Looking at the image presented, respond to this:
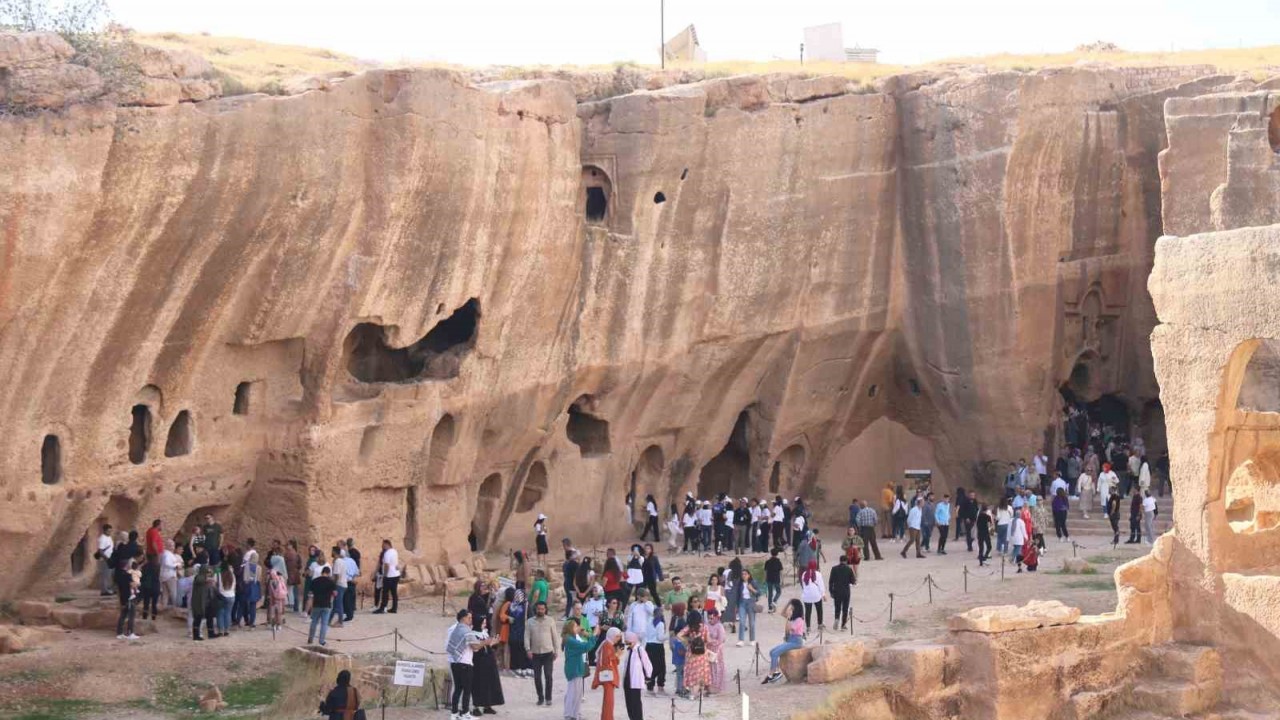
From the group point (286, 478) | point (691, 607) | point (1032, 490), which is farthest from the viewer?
point (1032, 490)

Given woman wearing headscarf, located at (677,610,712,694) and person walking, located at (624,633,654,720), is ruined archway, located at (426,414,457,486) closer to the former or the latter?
woman wearing headscarf, located at (677,610,712,694)

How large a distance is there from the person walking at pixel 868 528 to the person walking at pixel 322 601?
976 centimetres

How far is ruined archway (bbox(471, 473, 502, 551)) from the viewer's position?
30109 mm

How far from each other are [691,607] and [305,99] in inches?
341

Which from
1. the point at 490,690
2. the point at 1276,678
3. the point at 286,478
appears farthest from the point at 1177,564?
the point at 286,478

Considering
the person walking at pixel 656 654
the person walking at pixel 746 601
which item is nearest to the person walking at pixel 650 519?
the person walking at pixel 746 601

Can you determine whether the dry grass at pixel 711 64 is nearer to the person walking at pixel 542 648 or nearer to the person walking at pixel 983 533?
the person walking at pixel 542 648

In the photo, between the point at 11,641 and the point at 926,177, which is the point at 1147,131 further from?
the point at 11,641

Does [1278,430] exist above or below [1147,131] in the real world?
below

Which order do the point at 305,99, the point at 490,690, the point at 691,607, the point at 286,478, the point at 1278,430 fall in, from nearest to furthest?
the point at 490,690
the point at 691,607
the point at 1278,430
the point at 305,99
the point at 286,478

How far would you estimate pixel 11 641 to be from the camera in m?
21.4

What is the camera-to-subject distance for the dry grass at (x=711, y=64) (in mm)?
25469

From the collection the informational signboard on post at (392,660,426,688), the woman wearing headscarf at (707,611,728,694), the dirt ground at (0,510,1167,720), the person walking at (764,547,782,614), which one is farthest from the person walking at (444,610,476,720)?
the person walking at (764,547,782,614)

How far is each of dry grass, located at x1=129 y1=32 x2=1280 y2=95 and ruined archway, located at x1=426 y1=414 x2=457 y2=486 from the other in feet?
18.3
